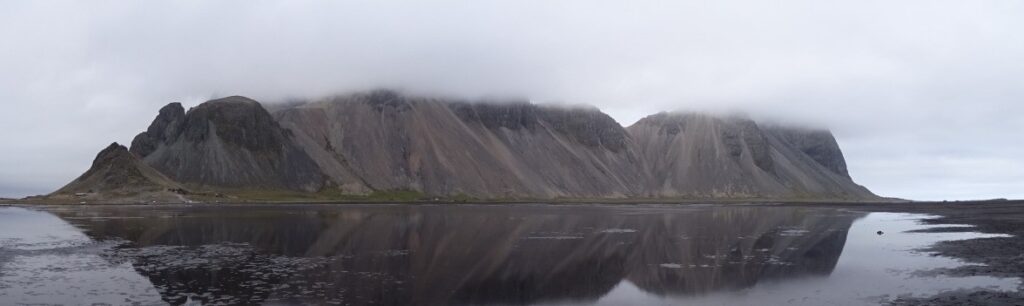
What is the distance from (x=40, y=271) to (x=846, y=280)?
39132mm

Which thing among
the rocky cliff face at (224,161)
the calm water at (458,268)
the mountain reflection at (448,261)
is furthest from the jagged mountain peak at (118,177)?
the calm water at (458,268)

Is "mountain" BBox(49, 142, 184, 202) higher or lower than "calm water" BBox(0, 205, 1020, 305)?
higher

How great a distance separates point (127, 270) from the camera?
36.0 m

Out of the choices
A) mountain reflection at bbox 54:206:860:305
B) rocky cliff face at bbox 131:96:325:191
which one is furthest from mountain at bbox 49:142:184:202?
mountain reflection at bbox 54:206:860:305

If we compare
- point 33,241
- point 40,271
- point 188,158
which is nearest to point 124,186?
point 188,158

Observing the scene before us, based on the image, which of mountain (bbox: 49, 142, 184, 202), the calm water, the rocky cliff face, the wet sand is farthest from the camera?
the rocky cliff face

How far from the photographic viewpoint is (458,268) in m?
38.7

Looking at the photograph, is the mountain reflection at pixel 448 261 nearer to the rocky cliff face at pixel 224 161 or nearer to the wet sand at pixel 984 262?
the wet sand at pixel 984 262

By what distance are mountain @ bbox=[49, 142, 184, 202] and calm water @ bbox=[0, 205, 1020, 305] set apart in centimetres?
9663

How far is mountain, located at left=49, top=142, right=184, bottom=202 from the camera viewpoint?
154m

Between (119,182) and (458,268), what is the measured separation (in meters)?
147

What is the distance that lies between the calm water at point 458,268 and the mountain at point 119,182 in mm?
96629

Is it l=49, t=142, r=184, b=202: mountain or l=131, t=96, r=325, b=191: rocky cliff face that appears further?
l=131, t=96, r=325, b=191: rocky cliff face

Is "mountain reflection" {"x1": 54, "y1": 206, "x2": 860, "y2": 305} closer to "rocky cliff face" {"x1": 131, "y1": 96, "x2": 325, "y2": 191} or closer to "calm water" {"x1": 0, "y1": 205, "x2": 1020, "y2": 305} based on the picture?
"calm water" {"x1": 0, "y1": 205, "x2": 1020, "y2": 305}
